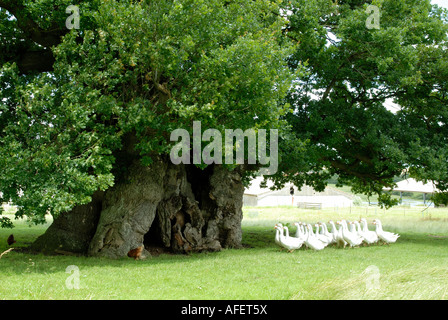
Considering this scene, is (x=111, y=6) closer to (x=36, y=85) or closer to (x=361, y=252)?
(x=36, y=85)

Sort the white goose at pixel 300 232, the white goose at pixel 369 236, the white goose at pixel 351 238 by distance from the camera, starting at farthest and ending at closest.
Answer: the white goose at pixel 369 236
the white goose at pixel 351 238
the white goose at pixel 300 232

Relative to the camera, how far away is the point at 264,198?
49438mm

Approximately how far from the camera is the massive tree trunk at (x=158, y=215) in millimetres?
14484

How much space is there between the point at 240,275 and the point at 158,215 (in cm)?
592

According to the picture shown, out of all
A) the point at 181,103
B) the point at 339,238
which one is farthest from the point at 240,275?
the point at 339,238

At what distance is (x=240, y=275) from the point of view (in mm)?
11133

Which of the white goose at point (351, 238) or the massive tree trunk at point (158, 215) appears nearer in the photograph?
the massive tree trunk at point (158, 215)

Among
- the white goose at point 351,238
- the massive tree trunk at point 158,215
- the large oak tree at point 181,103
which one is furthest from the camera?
the white goose at point 351,238

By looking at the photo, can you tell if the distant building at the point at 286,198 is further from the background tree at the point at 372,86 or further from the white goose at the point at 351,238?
the white goose at the point at 351,238

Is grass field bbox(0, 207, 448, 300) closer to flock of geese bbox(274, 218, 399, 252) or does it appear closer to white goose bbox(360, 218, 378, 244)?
flock of geese bbox(274, 218, 399, 252)

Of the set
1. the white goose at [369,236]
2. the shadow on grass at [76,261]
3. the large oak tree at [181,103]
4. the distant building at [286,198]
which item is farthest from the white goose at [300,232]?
the distant building at [286,198]

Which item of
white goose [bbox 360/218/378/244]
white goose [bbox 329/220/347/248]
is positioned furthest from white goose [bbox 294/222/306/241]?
white goose [bbox 360/218/378/244]

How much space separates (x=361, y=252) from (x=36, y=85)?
1202cm

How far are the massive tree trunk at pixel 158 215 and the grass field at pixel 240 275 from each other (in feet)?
2.94
